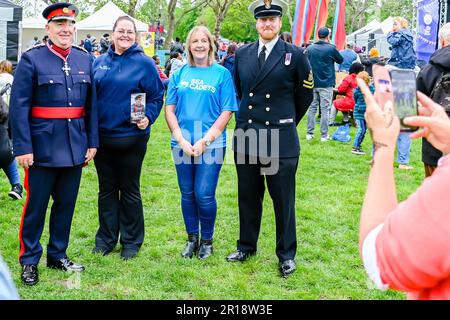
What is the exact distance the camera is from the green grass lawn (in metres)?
4.30

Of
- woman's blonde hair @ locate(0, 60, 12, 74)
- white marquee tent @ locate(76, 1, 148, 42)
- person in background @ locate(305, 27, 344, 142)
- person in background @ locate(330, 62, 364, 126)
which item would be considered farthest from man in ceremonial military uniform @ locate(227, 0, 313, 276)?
white marquee tent @ locate(76, 1, 148, 42)

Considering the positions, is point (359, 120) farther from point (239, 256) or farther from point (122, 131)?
point (122, 131)

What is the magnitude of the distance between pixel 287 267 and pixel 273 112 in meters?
1.36

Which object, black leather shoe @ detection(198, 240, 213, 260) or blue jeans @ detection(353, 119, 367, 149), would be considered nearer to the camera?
black leather shoe @ detection(198, 240, 213, 260)

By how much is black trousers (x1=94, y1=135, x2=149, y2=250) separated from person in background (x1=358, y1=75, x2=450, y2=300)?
3372mm

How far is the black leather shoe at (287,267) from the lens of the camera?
4629 mm

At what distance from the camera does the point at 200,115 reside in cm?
478

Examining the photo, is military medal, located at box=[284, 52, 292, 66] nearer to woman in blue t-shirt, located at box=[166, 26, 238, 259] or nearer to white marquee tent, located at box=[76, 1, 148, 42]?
woman in blue t-shirt, located at box=[166, 26, 238, 259]

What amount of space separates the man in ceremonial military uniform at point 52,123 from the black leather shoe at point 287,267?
5.95 ft

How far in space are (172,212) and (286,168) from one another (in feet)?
7.47

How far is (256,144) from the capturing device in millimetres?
4582

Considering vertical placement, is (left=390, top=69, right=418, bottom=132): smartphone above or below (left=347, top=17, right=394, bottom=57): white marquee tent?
below

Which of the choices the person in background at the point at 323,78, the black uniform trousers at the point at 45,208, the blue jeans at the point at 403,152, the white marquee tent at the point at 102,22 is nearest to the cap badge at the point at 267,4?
the black uniform trousers at the point at 45,208

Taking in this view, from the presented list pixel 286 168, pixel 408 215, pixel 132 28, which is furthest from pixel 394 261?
pixel 132 28
